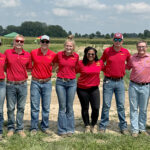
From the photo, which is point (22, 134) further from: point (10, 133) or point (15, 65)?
point (15, 65)

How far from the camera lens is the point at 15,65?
460 cm

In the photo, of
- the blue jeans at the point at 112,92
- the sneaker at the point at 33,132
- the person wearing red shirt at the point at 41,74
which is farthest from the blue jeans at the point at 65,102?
the blue jeans at the point at 112,92

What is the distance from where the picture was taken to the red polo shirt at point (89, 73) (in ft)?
16.2

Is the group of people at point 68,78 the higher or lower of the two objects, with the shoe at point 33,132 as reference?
higher

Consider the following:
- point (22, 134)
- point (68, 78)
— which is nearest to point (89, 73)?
point (68, 78)

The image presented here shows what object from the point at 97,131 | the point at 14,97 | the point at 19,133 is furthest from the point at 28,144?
the point at 97,131

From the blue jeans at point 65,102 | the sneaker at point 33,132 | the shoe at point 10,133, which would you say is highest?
the blue jeans at point 65,102

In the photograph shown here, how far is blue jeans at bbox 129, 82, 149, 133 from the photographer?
496 centimetres

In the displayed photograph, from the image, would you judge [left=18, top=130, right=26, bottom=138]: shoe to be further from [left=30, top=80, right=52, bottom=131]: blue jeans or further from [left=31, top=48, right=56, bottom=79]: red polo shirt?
[left=31, top=48, right=56, bottom=79]: red polo shirt

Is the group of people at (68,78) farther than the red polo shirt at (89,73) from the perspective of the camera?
No

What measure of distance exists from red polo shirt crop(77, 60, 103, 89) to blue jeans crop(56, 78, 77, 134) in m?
0.20

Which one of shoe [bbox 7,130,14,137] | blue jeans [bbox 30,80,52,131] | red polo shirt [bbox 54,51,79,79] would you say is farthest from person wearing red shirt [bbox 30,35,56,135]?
shoe [bbox 7,130,14,137]

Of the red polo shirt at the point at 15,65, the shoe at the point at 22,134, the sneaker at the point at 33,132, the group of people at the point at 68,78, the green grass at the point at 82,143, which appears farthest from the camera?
the sneaker at the point at 33,132

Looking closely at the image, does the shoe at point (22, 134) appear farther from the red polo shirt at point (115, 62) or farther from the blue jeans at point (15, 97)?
the red polo shirt at point (115, 62)
